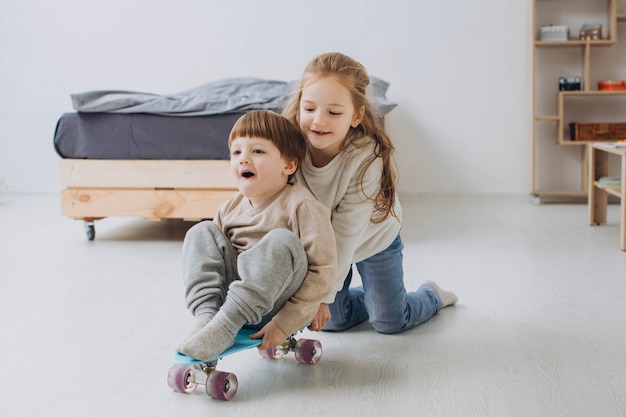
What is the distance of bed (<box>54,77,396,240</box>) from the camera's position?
117 inches

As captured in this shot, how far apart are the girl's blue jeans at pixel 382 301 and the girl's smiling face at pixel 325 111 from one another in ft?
1.10

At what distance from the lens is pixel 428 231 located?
3188mm

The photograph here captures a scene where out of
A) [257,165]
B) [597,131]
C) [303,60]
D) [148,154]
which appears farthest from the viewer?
[303,60]

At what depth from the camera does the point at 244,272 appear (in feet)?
4.73

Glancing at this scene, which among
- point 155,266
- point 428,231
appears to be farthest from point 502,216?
point 155,266

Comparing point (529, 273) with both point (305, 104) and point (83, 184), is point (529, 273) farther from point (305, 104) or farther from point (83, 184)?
point (83, 184)

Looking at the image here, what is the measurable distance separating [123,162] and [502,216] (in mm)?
1737

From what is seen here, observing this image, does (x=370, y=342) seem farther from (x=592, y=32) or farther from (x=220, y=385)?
(x=592, y=32)

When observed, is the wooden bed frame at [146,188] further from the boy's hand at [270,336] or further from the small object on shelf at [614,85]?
the small object on shelf at [614,85]

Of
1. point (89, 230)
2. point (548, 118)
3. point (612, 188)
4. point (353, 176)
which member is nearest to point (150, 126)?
point (89, 230)

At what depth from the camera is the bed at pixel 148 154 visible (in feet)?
9.78

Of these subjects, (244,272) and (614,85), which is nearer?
(244,272)

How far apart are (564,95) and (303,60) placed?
1.42 meters

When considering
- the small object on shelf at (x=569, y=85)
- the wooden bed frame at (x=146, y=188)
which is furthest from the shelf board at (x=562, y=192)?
the wooden bed frame at (x=146, y=188)
